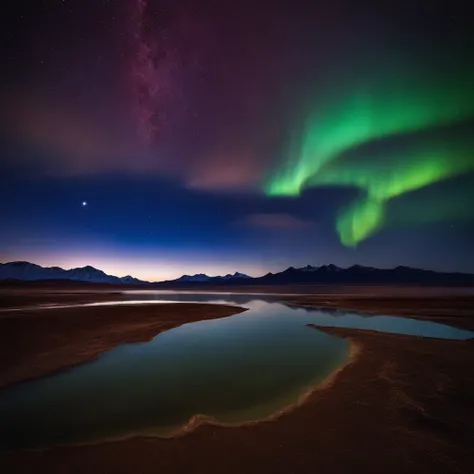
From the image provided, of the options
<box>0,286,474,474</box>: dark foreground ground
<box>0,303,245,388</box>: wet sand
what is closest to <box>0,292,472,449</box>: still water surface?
<box>0,286,474,474</box>: dark foreground ground

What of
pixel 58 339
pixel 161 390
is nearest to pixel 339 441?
pixel 161 390

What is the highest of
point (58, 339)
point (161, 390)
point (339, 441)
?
point (58, 339)

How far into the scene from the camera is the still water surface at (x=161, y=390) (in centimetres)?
733

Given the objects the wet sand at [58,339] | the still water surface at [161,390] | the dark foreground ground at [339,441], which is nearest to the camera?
the dark foreground ground at [339,441]

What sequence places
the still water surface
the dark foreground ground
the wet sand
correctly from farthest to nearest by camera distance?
the wet sand, the still water surface, the dark foreground ground

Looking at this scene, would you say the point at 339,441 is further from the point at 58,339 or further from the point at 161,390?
the point at 58,339

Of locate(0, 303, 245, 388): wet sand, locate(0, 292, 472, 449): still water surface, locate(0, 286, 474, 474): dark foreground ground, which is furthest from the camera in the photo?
locate(0, 303, 245, 388): wet sand

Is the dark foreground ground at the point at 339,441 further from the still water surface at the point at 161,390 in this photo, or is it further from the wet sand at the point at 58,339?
the wet sand at the point at 58,339

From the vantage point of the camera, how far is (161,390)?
33.0 ft

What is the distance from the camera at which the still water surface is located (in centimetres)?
733

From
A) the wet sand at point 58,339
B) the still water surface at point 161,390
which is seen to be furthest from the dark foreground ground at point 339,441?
the wet sand at point 58,339

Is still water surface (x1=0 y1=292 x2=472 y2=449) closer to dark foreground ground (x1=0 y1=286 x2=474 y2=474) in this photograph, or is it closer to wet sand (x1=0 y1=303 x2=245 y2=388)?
dark foreground ground (x1=0 y1=286 x2=474 y2=474)

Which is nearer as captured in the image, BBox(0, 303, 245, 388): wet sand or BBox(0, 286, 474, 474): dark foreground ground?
BBox(0, 286, 474, 474): dark foreground ground

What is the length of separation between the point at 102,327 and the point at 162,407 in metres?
15.7
